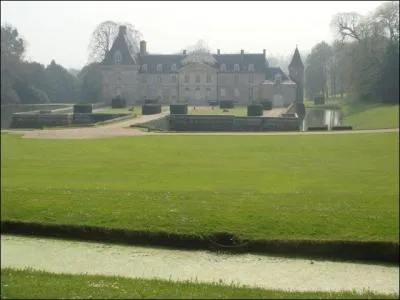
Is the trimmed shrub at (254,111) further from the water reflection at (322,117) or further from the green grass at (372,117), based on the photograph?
the green grass at (372,117)

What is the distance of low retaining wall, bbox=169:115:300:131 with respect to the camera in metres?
39.1

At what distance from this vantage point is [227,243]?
376 inches

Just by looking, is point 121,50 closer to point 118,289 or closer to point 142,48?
point 142,48

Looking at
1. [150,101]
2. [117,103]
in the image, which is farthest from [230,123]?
[150,101]

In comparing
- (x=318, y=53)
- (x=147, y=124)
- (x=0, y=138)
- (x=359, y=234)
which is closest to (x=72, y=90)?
(x=147, y=124)

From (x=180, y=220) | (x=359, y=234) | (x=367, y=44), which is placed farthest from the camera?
(x=367, y=44)

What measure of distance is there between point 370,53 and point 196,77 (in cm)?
2062

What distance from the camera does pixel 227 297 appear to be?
621 cm

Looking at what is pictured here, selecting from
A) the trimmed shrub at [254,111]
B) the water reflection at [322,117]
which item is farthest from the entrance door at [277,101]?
the trimmed shrub at [254,111]

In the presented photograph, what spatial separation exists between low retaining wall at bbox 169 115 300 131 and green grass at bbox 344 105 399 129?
15.6ft

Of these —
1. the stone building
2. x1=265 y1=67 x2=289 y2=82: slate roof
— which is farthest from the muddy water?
x1=265 y1=67 x2=289 y2=82: slate roof

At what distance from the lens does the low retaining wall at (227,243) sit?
917cm

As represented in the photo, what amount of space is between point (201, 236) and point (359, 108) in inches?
1675

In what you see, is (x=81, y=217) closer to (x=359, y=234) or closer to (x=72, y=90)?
(x=359, y=234)
